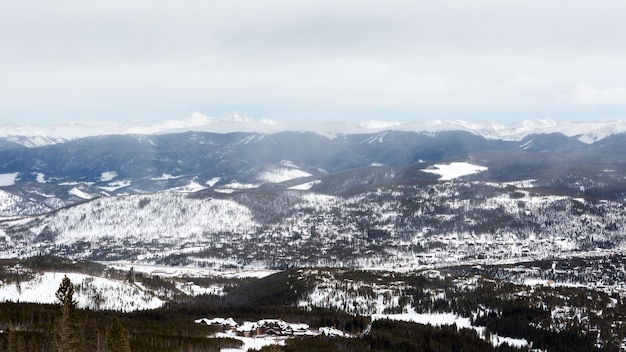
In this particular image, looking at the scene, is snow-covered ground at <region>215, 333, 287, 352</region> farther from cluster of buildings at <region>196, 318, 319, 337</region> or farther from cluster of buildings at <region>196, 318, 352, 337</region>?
cluster of buildings at <region>196, 318, 319, 337</region>

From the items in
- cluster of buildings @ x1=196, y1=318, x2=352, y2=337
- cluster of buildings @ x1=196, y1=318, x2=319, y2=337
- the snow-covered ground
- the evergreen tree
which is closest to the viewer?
the evergreen tree

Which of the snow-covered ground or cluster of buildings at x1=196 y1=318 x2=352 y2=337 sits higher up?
the snow-covered ground

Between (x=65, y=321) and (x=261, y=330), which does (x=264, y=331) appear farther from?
(x=65, y=321)

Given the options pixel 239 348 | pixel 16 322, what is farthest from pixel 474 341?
pixel 16 322

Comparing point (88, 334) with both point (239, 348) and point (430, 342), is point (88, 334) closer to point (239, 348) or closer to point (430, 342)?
point (239, 348)

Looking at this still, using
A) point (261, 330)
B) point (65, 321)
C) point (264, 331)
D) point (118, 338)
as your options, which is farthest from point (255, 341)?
point (65, 321)

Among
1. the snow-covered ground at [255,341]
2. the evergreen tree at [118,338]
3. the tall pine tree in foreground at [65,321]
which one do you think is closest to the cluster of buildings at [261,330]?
the snow-covered ground at [255,341]

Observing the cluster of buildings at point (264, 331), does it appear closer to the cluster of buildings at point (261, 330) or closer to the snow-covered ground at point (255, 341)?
the cluster of buildings at point (261, 330)

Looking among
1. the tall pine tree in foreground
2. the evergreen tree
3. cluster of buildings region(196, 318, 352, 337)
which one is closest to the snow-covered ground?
cluster of buildings region(196, 318, 352, 337)
